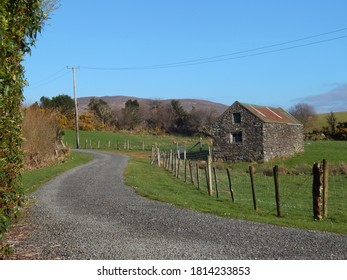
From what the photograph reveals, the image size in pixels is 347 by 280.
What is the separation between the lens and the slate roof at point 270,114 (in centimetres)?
4831

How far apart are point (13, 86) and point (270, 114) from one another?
4631 cm

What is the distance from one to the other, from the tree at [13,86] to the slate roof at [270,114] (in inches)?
1560

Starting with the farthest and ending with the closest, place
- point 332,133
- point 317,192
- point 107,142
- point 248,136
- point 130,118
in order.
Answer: point 130,118 < point 332,133 < point 107,142 < point 248,136 < point 317,192

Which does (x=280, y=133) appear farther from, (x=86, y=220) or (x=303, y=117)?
(x=303, y=117)

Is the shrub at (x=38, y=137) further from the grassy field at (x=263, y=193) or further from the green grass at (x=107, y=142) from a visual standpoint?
the green grass at (x=107, y=142)

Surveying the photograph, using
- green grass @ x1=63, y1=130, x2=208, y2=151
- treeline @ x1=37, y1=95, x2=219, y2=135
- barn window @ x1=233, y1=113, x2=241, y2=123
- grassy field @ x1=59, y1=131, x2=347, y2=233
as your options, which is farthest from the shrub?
treeline @ x1=37, y1=95, x2=219, y2=135

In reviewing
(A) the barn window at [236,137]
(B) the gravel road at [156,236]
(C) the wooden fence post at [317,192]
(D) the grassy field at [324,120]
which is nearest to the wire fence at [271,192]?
(C) the wooden fence post at [317,192]

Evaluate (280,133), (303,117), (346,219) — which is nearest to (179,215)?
(346,219)

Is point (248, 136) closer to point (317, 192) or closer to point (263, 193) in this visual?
point (263, 193)

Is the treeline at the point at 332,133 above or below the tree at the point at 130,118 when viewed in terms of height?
A: below

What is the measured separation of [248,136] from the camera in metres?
48.1

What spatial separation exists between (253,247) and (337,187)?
21140 mm

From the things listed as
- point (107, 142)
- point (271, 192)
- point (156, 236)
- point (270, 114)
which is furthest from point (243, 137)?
point (156, 236)

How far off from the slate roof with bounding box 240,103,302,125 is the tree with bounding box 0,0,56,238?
39621mm
